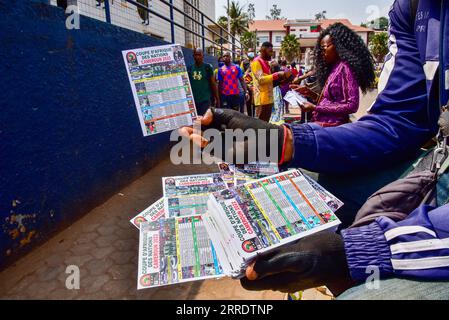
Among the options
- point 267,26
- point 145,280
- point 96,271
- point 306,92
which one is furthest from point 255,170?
point 267,26

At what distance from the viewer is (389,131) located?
102cm

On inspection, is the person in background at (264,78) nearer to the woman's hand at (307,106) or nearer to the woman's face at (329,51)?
the woman's hand at (307,106)

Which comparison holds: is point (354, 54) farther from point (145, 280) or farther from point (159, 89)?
point (145, 280)

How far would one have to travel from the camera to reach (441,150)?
0.84m

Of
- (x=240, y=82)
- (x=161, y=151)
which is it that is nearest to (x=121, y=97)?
(x=161, y=151)

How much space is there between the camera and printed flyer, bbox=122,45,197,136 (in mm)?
1072

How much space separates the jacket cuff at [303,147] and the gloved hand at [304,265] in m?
0.27

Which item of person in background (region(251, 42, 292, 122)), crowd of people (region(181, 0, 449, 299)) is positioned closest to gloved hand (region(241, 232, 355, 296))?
crowd of people (region(181, 0, 449, 299))

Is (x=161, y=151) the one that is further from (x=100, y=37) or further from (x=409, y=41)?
(x=409, y=41)

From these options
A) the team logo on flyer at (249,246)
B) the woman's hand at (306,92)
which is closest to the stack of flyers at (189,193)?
the team logo on flyer at (249,246)

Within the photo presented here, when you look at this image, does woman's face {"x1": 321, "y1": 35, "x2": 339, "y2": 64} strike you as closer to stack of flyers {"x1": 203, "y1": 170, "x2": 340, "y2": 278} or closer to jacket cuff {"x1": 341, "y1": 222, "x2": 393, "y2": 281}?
stack of flyers {"x1": 203, "y1": 170, "x2": 340, "y2": 278}

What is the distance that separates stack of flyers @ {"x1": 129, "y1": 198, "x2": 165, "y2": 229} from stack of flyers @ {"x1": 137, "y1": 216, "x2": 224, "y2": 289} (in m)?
0.06

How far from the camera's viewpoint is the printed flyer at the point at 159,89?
1072 mm
